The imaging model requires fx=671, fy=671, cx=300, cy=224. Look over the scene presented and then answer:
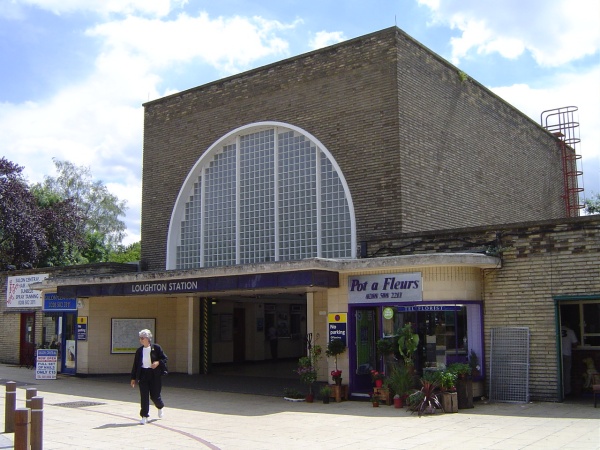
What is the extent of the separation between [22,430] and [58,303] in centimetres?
1432

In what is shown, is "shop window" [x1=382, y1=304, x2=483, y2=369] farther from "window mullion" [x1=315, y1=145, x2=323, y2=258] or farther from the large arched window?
"window mullion" [x1=315, y1=145, x2=323, y2=258]

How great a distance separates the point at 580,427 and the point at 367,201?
27.0 feet

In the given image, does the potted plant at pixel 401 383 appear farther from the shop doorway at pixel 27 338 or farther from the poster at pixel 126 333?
the shop doorway at pixel 27 338

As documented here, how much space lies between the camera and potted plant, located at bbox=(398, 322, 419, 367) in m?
13.9

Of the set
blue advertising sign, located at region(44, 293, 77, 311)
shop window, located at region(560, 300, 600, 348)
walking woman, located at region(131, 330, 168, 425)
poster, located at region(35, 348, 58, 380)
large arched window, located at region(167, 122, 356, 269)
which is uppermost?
large arched window, located at region(167, 122, 356, 269)

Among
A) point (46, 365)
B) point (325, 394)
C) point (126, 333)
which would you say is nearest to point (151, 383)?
point (325, 394)

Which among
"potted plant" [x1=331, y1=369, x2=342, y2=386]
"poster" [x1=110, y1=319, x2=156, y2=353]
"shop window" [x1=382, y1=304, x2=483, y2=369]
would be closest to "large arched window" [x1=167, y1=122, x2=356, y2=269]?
"poster" [x1=110, y1=319, x2=156, y2=353]

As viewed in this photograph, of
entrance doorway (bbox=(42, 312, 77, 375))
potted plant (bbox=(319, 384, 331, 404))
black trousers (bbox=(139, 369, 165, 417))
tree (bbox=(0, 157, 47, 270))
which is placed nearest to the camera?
black trousers (bbox=(139, 369, 165, 417))

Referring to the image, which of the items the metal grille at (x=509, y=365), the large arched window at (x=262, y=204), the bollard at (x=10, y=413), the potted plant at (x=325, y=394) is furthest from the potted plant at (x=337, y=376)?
the bollard at (x=10, y=413)

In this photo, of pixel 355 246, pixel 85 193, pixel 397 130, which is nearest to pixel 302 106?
pixel 397 130

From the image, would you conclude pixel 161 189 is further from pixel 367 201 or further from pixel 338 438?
pixel 338 438

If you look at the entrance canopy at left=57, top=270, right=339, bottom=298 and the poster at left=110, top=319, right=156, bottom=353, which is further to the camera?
the poster at left=110, top=319, right=156, bottom=353

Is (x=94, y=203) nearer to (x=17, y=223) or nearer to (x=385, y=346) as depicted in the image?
(x=17, y=223)

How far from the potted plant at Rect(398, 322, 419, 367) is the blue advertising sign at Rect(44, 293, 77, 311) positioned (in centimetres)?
1168
